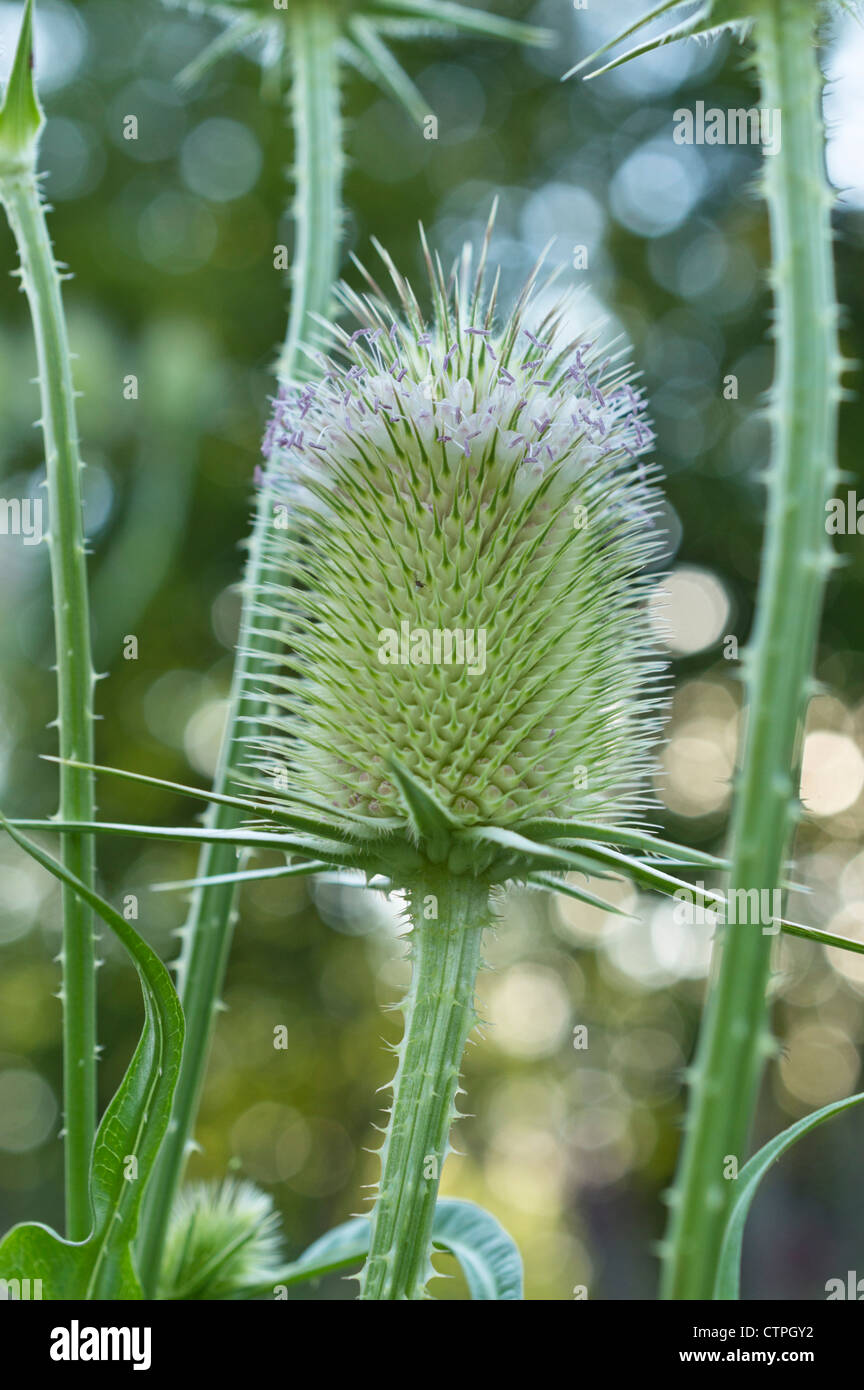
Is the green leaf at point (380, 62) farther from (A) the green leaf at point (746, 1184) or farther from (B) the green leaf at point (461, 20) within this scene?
(A) the green leaf at point (746, 1184)

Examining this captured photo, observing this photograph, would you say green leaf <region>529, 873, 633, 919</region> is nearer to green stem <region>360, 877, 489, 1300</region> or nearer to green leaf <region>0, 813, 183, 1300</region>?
green stem <region>360, 877, 489, 1300</region>

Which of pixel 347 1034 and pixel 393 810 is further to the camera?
pixel 347 1034

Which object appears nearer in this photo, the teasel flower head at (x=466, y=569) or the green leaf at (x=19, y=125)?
the teasel flower head at (x=466, y=569)

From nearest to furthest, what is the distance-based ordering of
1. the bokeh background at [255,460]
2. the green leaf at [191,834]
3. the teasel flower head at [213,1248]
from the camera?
the green leaf at [191,834] → the teasel flower head at [213,1248] → the bokeh background at [255,460]

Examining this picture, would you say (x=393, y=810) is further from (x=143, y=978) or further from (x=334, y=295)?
(x=334, y=295)

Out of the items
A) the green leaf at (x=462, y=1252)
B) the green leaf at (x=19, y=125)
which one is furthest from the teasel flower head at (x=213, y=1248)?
the green leaf at (x=19, y=125)

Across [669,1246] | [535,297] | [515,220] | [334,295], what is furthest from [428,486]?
[515,220]

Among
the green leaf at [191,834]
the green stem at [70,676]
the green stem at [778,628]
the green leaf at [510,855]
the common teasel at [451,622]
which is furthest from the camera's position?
the green stem at [70,676]
